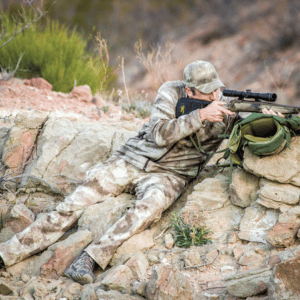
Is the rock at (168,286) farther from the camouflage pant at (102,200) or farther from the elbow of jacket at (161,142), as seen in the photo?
the elbow of jacket at (161,142)

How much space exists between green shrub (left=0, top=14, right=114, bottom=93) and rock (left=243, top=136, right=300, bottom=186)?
5742 mm

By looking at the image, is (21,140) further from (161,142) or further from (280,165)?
(280,165)

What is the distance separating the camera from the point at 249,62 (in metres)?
14.0

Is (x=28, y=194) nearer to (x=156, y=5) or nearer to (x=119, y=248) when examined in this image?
(x=119, y=248)

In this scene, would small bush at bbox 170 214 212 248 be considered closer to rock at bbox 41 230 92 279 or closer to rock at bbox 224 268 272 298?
rock at bbox 224 268 272 298

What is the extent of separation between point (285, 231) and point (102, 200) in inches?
85.4

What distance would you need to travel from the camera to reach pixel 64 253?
344cm

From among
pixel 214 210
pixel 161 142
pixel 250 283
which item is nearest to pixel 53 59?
pixel 161 142

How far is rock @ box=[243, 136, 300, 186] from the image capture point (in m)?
3.34

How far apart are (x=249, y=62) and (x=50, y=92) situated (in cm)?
898

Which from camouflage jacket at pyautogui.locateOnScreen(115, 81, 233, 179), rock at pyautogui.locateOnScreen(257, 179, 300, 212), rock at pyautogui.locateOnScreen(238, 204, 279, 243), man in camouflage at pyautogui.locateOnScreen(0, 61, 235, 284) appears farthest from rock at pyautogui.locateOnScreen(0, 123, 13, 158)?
rock at pyautogui.locateOnScreen(257, 179, 300, 212)

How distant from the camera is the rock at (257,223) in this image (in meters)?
3.20

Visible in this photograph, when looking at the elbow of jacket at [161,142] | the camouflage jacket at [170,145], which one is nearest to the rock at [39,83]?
the camouflage jacket at [170,145]

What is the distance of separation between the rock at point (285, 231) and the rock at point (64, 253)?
183cm
